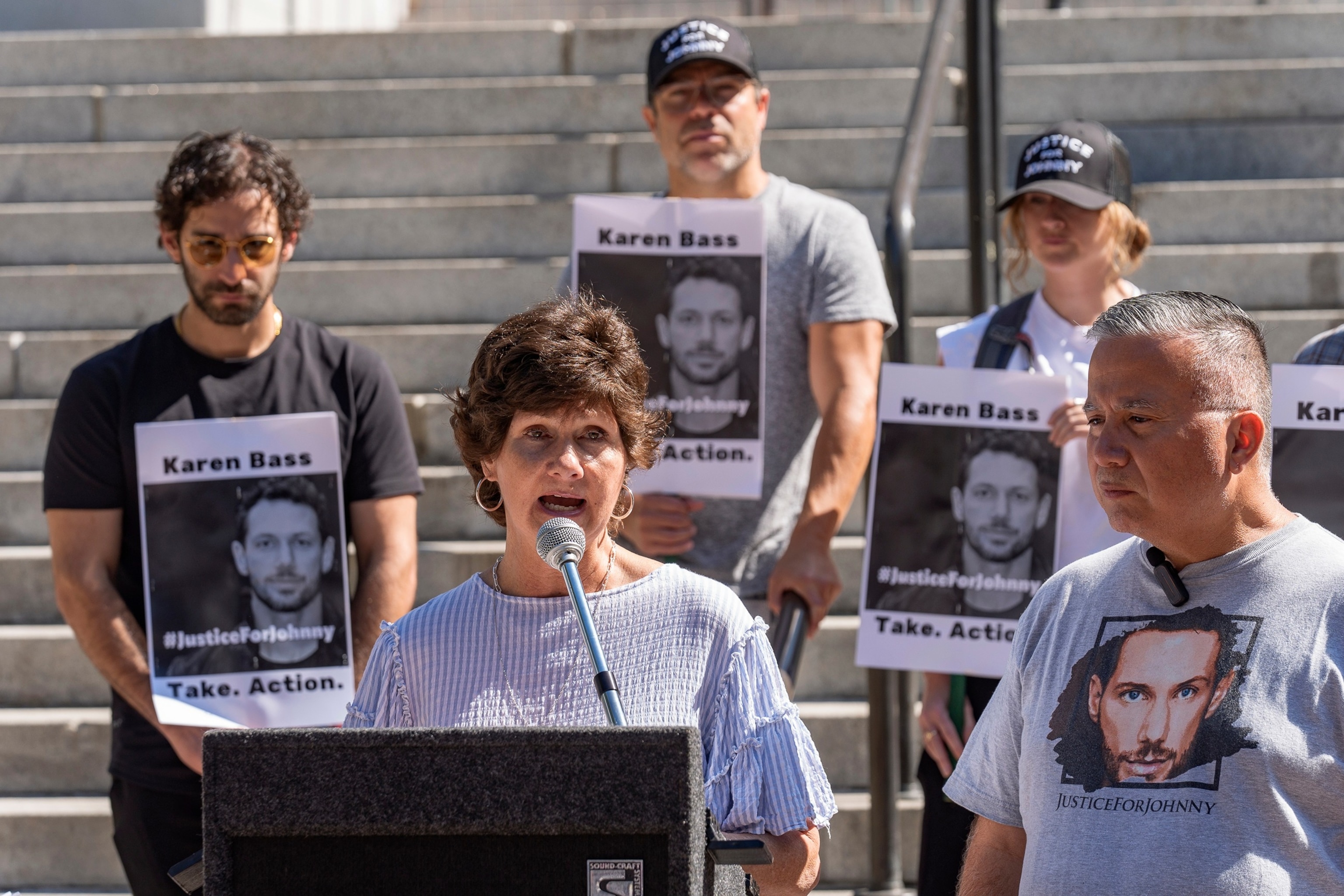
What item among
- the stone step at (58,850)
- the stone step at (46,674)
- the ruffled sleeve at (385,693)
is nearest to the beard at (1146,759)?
the ruffled sleeve at (385,693)

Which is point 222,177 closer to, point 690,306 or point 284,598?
point 284,598

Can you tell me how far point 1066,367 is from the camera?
3385 mm

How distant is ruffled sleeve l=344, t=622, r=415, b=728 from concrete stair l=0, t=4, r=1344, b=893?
107 inches

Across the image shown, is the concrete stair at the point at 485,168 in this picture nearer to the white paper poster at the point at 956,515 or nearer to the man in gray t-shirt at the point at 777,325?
the man in gray t-shirt at the point at 777,325

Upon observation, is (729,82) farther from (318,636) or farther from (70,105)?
(70,105)

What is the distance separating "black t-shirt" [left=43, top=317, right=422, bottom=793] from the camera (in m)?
3.36

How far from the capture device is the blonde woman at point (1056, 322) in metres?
3.30

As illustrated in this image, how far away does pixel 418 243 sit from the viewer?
20.8 feet

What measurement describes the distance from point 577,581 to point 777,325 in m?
1.79

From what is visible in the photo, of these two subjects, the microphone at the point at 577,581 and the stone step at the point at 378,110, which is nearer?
the microphone at the point at 577,581

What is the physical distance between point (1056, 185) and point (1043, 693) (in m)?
1.48

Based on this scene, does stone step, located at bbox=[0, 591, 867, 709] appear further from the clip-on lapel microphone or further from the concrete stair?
the clip-on lapel microphone

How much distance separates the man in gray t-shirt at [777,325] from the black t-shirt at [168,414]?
0.64 m

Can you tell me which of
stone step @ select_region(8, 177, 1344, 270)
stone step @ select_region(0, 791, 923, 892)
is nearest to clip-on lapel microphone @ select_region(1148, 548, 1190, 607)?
stone step @ select_region(0, 791, 923, 892)
